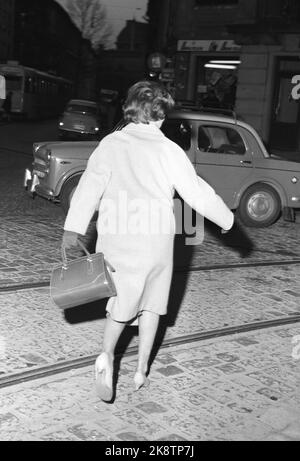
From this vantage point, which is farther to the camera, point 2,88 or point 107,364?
point 2,88

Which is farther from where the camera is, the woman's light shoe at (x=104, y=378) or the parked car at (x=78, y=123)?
the parked car at (x=78, y=123)

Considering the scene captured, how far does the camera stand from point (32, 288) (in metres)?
6.54

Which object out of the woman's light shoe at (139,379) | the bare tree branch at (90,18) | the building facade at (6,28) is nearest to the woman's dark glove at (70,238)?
the woman's light shoe at (139,379)

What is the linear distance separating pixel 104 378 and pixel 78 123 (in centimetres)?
2804

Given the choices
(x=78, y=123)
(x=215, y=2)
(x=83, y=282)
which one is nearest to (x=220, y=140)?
(x=83, y=282)

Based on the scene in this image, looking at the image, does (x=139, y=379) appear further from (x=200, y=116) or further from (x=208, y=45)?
(x=208, y=45)

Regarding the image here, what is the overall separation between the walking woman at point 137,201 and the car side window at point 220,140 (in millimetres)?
6644

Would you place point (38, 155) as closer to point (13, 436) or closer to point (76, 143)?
point (76, 143)

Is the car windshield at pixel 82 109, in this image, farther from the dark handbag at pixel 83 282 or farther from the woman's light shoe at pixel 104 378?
the woman's light shoe at pixel 104 378

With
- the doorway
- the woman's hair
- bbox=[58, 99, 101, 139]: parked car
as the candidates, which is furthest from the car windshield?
the woman's hair

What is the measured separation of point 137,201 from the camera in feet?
12.9

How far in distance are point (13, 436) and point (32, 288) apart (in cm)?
301

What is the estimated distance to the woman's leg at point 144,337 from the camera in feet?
13.5

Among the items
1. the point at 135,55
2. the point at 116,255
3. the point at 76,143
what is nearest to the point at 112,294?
the point at 116,255
